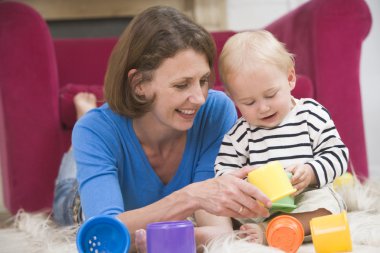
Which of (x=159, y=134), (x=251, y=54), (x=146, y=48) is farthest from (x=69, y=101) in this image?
(x=251, y=54)

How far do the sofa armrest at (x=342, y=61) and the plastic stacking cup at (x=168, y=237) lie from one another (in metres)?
1.12

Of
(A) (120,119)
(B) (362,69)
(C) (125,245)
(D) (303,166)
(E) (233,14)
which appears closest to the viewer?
(C) (125,245)

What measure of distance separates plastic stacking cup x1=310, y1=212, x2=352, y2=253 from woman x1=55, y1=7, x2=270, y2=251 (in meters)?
0.13

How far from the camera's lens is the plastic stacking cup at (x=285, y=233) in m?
1.12

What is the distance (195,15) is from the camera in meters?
3.37

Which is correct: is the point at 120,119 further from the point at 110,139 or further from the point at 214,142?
the point at 214,142

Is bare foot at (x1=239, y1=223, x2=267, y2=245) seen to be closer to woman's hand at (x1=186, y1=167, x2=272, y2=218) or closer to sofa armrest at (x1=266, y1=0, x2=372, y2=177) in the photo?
woman's hand at (x1=186, y1=167, x2=272, y2=218)

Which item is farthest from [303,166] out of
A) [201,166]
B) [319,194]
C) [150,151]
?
[150,151]

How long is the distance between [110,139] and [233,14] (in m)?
2.11

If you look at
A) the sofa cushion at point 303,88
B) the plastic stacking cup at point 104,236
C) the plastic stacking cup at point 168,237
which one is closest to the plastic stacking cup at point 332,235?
the plastic stacking cup at point 168,237

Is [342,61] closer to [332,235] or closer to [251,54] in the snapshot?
[251,54]

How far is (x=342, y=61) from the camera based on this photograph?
2020mm

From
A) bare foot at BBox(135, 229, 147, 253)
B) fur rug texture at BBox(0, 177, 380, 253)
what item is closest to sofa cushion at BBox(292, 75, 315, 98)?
fur rug texture at BBox(0, 177, 380, 253)

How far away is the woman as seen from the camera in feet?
3.84
